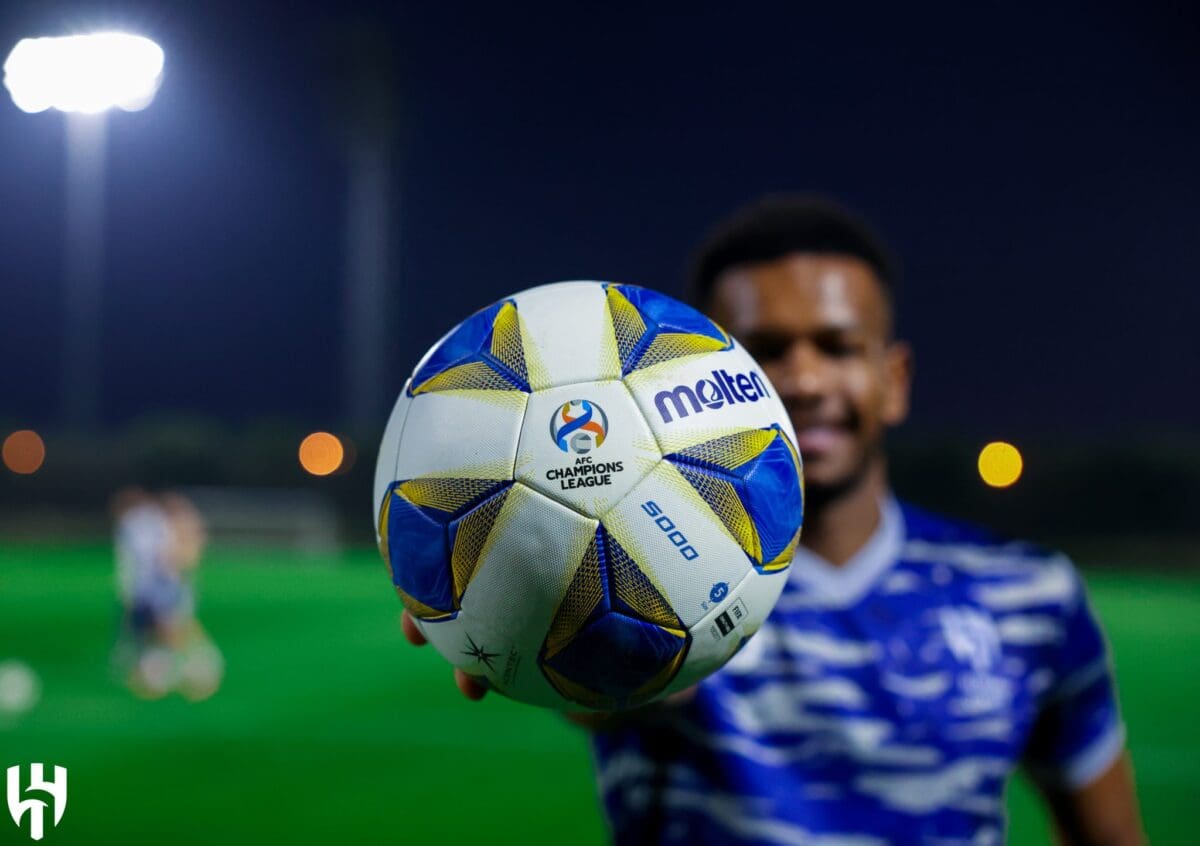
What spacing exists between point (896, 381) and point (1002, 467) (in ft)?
89.1

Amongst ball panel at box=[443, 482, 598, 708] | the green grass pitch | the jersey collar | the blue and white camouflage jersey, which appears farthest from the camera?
the green grass pitch

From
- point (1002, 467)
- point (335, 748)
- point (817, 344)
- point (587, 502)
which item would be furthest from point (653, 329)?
point (1002, 467)

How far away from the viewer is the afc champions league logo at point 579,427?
1.88m

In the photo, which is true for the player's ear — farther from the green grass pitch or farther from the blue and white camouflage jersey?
the green grass pitch

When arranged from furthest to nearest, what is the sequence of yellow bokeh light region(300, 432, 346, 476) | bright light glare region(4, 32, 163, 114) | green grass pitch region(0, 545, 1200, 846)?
yellow bokeh light region(300, 432, 346, 476) → bright light glare region(4, 32, 163, 114) → green grass pitch region(0, 545, 1200, 846)

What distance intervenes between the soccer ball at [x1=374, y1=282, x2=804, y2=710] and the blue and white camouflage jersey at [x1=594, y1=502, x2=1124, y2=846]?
21.9 inches

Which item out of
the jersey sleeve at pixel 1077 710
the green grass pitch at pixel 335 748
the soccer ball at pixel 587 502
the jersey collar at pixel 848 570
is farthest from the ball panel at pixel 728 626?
the green grass pitch at pixel 335 748

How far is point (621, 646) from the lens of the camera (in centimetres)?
192

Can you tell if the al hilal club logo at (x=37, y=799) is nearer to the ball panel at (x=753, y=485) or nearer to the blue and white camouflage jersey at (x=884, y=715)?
the blue and white camouflage jersey at (x=884, y=715)

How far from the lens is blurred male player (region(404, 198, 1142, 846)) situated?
2.55m

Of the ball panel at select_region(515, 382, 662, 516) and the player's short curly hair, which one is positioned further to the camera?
the player's short curly hair

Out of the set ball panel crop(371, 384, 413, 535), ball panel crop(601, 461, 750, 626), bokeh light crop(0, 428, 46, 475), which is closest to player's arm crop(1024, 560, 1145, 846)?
ball panel crop(601, 461, 750, 626)

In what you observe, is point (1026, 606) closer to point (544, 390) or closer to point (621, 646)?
point (621, 646)

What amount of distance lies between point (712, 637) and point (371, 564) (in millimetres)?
24304
